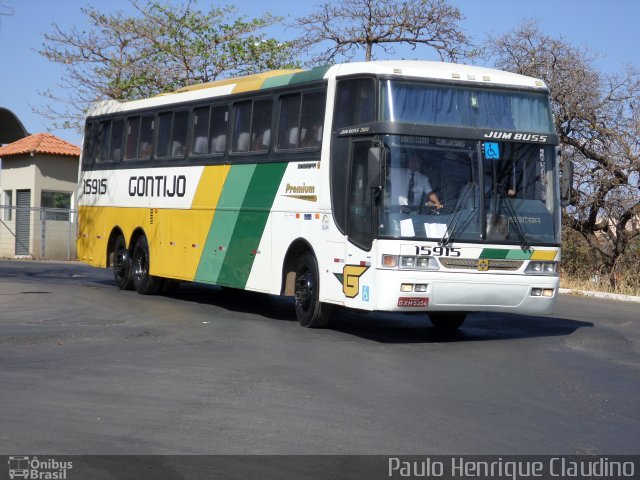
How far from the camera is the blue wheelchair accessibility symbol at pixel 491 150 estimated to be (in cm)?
1362

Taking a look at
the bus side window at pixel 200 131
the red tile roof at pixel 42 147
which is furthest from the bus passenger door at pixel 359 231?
the red tile roof at pixel 42 147

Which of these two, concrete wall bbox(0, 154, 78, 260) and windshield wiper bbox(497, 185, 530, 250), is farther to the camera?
concrete wall bbox(0, 154, 78, 260)

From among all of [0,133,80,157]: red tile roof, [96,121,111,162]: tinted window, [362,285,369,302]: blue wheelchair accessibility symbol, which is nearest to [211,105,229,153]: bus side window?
[96,121,111,162]: tinted window

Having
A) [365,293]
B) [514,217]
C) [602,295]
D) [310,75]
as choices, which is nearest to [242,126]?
[310,75]

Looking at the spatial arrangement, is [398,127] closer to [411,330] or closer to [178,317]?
[411,330]

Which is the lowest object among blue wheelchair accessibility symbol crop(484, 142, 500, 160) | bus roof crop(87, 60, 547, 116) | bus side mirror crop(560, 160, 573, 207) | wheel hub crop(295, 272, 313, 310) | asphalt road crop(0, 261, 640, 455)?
asphalt road crop(0, 261, 640, 455)

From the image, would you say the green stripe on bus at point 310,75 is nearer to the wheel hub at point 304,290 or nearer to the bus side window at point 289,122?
the bus side window at point 289,122

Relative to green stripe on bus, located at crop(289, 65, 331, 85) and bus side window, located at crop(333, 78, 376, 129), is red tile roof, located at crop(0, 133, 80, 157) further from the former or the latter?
bus side window, located at crop(333, 78, 376, 129)

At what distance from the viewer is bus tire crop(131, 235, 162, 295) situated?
20.2 metres

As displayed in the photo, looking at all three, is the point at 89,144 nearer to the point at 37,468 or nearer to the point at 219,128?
the point at 219,128

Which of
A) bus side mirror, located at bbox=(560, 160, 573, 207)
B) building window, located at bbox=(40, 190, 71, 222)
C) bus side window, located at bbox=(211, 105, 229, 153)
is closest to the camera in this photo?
bus side mirror, located at bbox=(560, 160, 573, 207)

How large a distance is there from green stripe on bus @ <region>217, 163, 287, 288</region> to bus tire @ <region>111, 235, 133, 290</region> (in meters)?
4.28

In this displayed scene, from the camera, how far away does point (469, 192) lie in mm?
13438

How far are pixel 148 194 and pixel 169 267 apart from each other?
1648 mm
